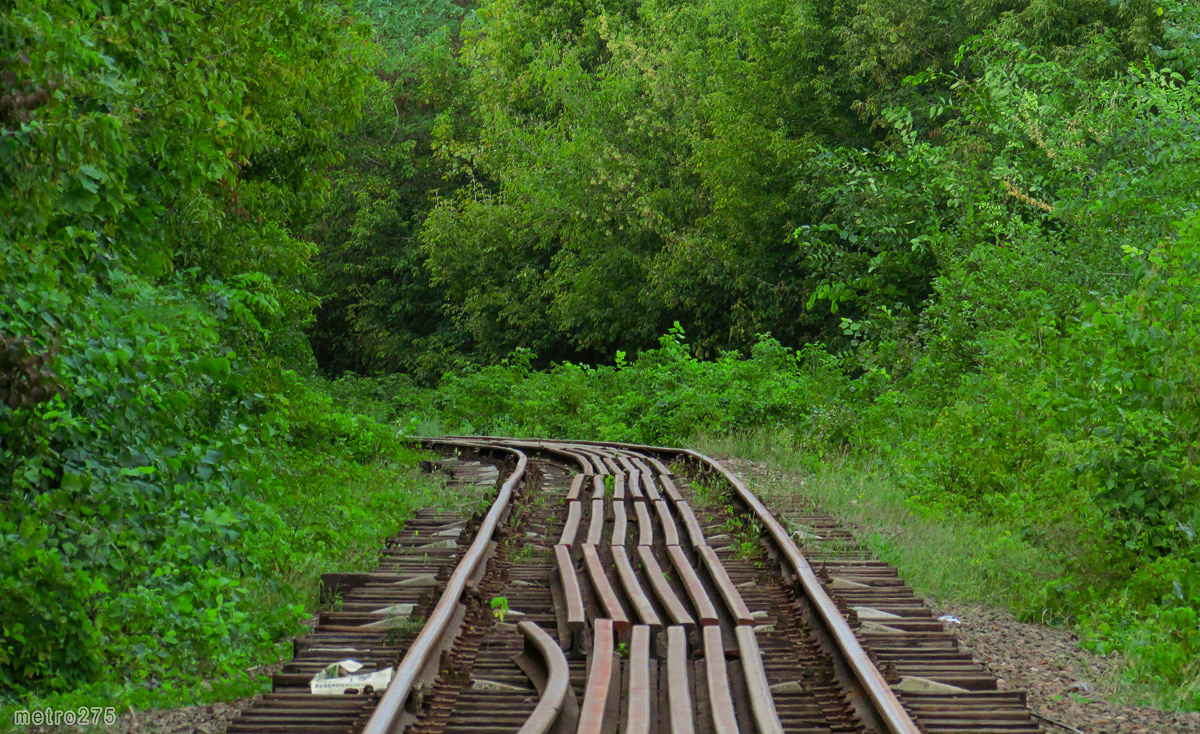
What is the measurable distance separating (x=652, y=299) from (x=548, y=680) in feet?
83.3

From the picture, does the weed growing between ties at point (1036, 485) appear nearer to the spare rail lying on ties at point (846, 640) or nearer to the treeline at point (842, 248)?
the treeline at point (842, 248)

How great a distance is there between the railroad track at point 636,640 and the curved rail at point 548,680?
12mm

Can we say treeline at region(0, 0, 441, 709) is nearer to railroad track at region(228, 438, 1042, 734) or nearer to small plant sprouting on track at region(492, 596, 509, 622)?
railroad track at region(228, 438, 1042, 734)

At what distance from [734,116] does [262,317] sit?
627 inches

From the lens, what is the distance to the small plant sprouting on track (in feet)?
22.2

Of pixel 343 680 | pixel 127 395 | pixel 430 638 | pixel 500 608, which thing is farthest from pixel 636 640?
pixel 127 395

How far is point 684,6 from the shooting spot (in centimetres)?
3244

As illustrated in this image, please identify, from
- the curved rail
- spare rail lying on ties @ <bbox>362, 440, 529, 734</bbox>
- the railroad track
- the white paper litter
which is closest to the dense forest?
the white paper litter

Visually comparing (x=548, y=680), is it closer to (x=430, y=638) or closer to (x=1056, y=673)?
(x=430, y=638)

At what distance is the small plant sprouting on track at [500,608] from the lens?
6762 millimetres

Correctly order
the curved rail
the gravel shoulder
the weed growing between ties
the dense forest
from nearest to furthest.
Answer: the curved rail
the gravel shoulder
the dense forest
the weed growing between ties

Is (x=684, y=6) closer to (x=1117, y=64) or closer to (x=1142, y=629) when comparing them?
(x=1117, y=64)

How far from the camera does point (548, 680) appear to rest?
210 inches

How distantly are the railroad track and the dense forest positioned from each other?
72 cm
